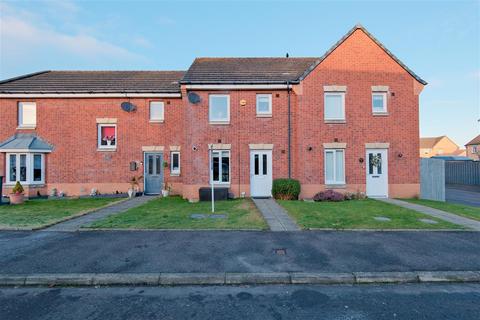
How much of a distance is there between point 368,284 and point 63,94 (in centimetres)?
1810

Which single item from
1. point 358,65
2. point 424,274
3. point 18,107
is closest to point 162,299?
point 424,274

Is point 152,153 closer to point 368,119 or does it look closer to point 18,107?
point 18,107

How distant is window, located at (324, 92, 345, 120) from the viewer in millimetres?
13461

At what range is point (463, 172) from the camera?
75.7 feet

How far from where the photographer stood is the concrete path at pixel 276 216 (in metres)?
7.50

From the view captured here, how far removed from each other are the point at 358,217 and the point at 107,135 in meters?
14.9

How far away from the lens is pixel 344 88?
13.3 metres

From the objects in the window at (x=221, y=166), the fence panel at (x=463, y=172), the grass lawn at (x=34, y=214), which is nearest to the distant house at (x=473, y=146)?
the fence panel at (x=463, y=172)

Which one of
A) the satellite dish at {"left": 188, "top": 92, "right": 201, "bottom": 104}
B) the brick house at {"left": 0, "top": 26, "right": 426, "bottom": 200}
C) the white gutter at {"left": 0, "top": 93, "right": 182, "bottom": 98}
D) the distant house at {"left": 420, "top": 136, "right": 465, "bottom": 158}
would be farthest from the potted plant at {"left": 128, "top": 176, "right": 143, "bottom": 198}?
the distant house at {"left": 420, "top": 136, "right": 465, "bottom": 158}

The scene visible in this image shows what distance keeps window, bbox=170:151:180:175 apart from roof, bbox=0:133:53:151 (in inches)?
291

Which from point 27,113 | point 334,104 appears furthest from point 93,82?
point 334,104

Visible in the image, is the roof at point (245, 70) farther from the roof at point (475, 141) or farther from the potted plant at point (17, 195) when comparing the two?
the roof at point (475, 141)

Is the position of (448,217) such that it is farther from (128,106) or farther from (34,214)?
(128,106)

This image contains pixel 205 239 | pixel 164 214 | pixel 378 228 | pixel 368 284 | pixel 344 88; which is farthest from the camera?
pixel 344 88
